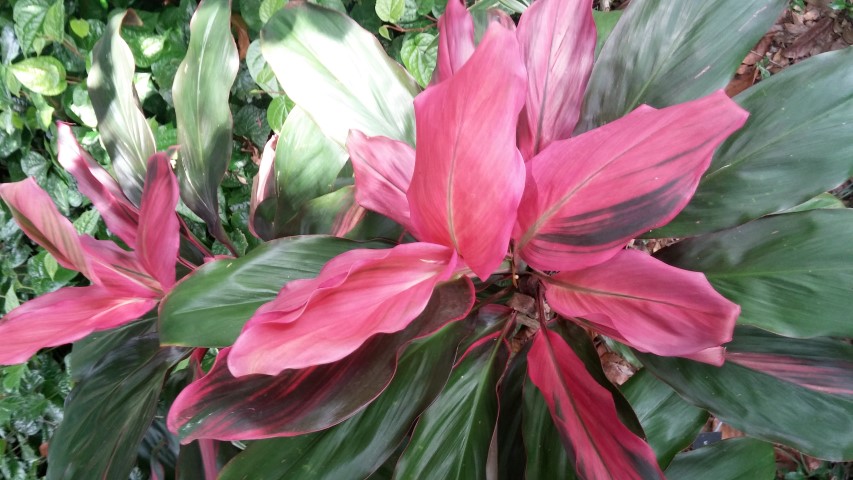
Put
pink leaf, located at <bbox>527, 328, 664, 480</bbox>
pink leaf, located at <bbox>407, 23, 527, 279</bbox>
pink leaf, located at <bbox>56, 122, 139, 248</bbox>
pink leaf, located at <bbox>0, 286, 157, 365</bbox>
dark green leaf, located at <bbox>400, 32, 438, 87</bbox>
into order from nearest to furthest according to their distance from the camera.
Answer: pink leaf, located at <bbox>407, 23, 527, 279</bbox> → pink leaf, located at <bbox>527, 328, 664, 480</bbox> → pink leaf, located at <bbox>0, 286, 157, 365</bbox> → pink leaf, located at <bbox>56, 122, 139, 248</bbox> → dark green leaf, located at <bbox>400, 32, 438, 87</bbox>

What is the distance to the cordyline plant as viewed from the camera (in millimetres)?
377

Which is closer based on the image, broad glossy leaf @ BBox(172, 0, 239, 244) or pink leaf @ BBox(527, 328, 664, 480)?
pink leaf @ BBox(527, 328, 664, 480)

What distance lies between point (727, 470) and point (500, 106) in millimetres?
590

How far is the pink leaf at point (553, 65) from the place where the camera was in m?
0.52

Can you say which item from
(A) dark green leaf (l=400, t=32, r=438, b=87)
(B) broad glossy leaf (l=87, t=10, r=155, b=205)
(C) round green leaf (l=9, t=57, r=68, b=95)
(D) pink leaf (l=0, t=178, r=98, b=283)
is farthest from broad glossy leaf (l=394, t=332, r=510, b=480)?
(C) round green leaf (l=9, t=57, r=68, b=95)

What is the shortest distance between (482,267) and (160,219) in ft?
1.05

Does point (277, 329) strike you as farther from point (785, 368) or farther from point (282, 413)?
point (785, 368)

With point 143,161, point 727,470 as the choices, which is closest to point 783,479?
point 727,470

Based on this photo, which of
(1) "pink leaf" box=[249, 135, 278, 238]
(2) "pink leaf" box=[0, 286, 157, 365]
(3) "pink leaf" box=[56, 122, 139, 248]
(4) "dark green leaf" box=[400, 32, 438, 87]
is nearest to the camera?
(2) "pink leaf" box=[0, 286, 157, 365]

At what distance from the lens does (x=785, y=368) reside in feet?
1.73

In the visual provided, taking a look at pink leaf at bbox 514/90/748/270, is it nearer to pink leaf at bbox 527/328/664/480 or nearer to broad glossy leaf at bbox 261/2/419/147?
pink leaf at bbox 527/328/664/480

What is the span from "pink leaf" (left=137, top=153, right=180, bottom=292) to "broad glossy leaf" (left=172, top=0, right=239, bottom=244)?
0.42 ft

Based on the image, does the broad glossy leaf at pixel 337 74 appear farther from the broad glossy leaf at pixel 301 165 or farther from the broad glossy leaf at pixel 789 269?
the broad glossy leaf at pixel 789 269

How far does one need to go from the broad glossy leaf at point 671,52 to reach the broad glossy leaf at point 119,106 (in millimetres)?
534
